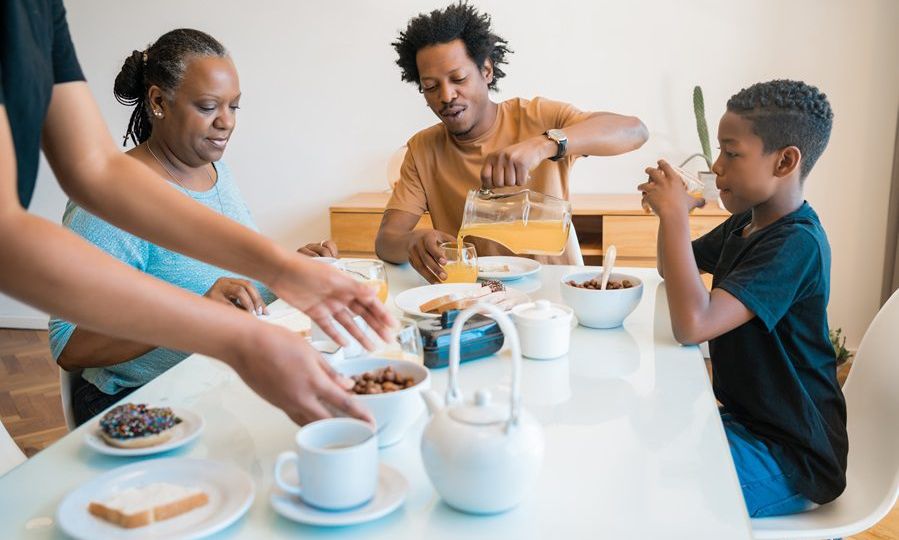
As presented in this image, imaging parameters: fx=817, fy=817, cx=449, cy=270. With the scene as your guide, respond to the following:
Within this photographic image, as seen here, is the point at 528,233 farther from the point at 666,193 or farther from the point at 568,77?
the point at 568,77

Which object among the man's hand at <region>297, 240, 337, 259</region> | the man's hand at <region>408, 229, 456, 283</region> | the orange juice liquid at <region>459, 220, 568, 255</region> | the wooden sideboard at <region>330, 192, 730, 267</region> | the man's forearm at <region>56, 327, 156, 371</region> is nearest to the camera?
the man's forearm at <region>56, 327, 156, 371</region>

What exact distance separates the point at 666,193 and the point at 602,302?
0.81ft

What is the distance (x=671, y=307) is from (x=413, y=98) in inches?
98.0

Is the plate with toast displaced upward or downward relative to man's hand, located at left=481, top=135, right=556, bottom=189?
downward

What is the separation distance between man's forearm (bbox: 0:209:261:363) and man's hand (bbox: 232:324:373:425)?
0.02m

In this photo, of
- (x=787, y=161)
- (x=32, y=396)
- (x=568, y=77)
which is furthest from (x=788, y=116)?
(x=32, y=396)

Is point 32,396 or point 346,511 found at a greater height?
point 346,511

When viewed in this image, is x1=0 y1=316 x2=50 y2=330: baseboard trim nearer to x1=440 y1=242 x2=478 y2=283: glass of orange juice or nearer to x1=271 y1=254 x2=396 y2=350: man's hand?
x1=440 y1=242 x2=478 y2=283: glass of orange juice

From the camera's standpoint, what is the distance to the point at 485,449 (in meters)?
0.81

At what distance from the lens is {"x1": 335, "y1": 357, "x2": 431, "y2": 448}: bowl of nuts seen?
0.96 metres

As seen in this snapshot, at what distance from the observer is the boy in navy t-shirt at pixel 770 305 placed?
4.56 feet

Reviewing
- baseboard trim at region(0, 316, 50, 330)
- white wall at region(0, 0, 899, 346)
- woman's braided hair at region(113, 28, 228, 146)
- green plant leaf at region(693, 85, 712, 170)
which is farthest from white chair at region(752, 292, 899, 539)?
baseboard trim at region(0, 316, 50, 330)

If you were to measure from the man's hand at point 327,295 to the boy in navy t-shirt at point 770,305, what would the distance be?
0.63 meters

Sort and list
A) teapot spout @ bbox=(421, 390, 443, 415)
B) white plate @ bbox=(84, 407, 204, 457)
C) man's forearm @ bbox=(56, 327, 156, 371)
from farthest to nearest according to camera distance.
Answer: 1. man's forearm @ bbox=(56, 327, 156, 371)
2. white plate @ bbox=(84, 407, 204, 457)
3. teapot spout @ bbox=(421, 390, 443, 415)
